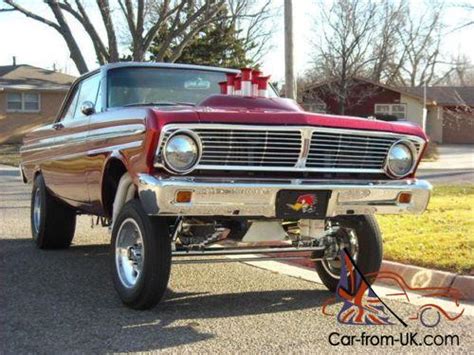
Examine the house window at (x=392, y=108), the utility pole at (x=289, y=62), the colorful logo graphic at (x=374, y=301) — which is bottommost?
the colorful logo graphic at (x=374, y=301)

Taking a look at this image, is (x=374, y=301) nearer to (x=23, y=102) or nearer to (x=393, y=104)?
(x=23, y=102)

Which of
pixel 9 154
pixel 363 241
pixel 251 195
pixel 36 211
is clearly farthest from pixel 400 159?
pixel 9 154

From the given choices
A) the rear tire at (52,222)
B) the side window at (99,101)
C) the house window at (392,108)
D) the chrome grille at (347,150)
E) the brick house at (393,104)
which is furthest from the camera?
the house window at (392,108)

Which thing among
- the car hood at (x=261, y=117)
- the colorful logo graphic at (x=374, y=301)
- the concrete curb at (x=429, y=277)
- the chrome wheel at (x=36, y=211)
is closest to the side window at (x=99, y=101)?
the car hood at (x=261, y=117)

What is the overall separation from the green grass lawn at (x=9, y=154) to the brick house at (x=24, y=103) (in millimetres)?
1234

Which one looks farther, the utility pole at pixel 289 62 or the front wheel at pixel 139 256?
the utility pole at pixel 289 62

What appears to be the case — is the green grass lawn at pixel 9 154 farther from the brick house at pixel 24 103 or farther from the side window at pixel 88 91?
the side window at pixel 88 91

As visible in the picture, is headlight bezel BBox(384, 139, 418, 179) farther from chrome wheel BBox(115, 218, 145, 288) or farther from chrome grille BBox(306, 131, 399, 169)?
chrome wheel BBox(115, 218, 145, 288)

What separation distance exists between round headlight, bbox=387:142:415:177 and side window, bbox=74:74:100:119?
2.96 m

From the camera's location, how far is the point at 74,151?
652 cm

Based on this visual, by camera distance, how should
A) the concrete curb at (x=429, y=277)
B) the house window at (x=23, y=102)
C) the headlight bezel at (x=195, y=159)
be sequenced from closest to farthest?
1. the headlight bezel at (x=195, y=159)
2. the concrete curb at (x=429, y=277)
3. the house window at (x=23, y=102)

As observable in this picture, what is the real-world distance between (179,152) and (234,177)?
448mm

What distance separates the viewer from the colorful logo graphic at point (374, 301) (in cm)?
516

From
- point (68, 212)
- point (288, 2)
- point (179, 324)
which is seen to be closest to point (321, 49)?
point (288, 2)
